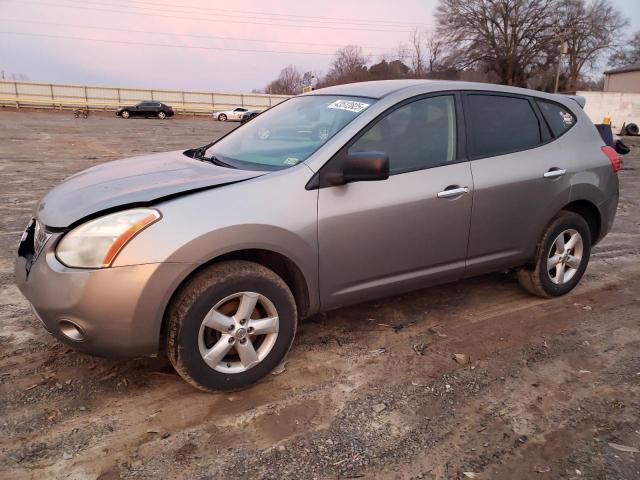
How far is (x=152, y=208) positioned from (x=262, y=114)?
6.26ft

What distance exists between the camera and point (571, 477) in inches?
91.4

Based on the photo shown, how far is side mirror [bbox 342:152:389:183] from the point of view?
285cm

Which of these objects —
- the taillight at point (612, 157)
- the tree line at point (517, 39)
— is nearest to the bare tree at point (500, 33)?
the tree line at point (517, 39)

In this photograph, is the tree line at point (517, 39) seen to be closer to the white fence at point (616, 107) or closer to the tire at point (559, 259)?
the white fence at point (616, 107)

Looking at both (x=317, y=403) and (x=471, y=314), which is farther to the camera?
(x=471, y=314)

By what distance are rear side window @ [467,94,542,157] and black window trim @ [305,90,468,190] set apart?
0.08 m

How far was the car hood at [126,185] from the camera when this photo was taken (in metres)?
2.65

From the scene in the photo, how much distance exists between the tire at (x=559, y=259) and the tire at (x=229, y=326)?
2242mm

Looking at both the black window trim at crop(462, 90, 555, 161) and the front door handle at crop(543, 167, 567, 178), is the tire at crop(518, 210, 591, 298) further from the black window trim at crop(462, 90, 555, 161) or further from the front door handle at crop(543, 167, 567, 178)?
the black window trim at crop(462, 90, 555, 161)

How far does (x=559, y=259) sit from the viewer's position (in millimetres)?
4230

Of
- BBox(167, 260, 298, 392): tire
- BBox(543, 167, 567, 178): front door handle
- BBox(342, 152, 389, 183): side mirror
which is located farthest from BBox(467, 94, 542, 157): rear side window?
BBox(167, 260, 298, 392): tire

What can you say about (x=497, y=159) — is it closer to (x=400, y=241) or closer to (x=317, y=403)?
(x=400, y=241)

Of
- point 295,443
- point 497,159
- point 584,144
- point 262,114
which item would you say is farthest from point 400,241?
point 584,144

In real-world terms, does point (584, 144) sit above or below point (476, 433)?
above
